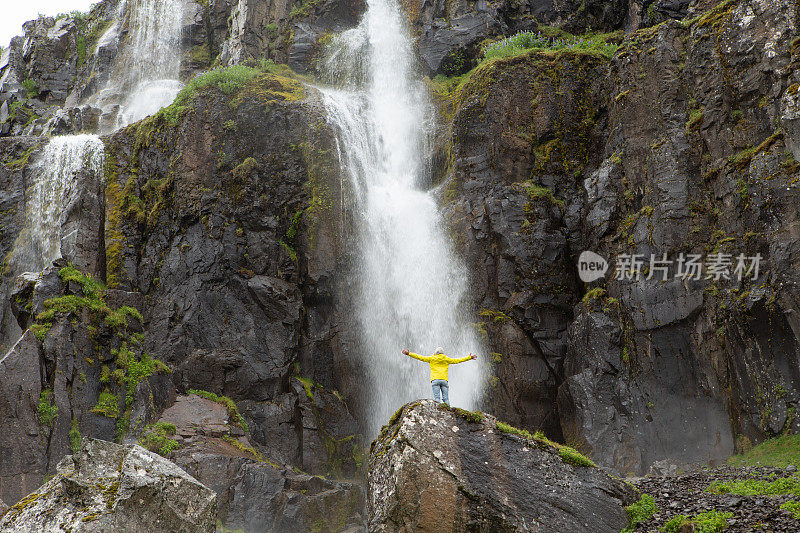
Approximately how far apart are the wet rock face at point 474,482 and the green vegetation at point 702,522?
26.5 inches

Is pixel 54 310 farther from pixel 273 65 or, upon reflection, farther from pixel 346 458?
pixel 273 65

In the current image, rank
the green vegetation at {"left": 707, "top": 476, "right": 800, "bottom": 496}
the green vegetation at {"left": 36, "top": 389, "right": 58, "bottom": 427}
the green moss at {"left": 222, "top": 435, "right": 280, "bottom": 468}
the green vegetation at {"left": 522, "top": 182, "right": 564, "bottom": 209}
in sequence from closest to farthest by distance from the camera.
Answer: the green vegetation at {"left": 707, "top": 476, "right": 800, "bottom": 496} < the green vegetation at {"left": 36, "top": 389, "right": 58, "bottom": 427} < the green moss at {"left": 222, "top": 435, "right": 280, "bottom": 468} < the green vegetation at {"left": 522, "top": 182, "right": 564, "bottom": 209}

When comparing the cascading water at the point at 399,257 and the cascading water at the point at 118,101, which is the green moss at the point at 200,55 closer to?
the cascading water at the point at 118,101

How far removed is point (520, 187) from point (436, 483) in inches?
582

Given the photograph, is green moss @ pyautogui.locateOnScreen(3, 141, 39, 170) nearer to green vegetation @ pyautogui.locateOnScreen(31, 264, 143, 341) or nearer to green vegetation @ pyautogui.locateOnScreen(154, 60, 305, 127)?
green vegetation @ pyautogui.locateOnScreen(154, 60, 305, 127)

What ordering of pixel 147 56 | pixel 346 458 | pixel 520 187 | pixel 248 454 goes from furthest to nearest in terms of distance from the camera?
pixel 147 56 < pixel 520 187 < pixel 346 458 < pixel 248 454

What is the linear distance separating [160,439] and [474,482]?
36.3ft

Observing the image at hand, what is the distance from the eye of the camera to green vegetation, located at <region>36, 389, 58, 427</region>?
17.5 m

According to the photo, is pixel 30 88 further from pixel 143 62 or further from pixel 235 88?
pixel 235 88

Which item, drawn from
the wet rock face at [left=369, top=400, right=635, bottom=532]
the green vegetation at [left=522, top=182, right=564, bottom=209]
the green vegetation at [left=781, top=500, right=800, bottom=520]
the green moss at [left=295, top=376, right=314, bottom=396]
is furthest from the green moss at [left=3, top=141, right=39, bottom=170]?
the green vegetation at [left=781, top=500, right=800, bottom=520]

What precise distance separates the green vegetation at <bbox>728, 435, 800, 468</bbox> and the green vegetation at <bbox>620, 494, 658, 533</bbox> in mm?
4338

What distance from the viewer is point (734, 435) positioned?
1507 centimetres

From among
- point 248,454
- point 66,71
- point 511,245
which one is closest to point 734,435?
point 511,245

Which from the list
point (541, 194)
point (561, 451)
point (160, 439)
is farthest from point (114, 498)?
point (541, 194)
